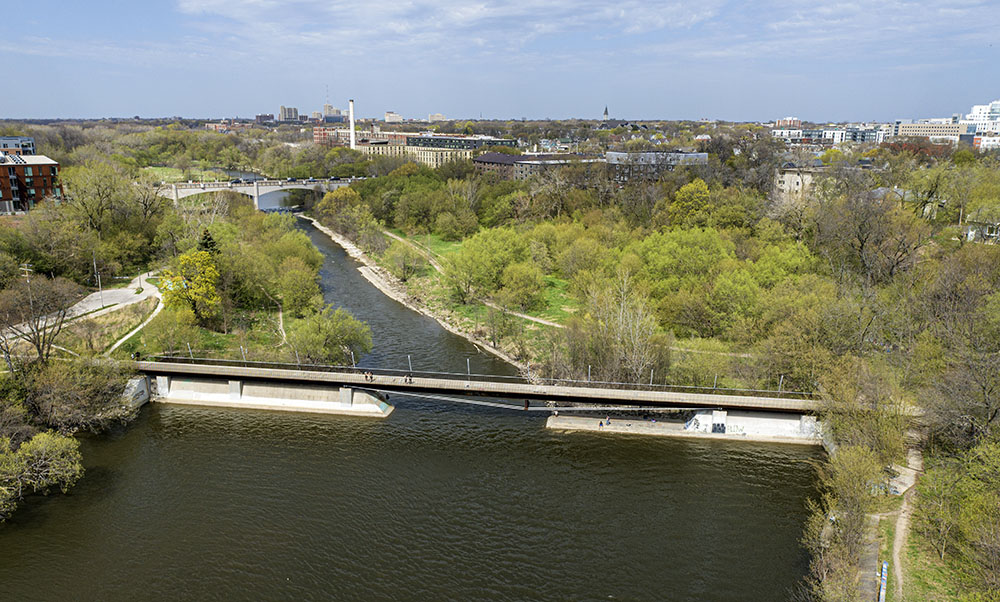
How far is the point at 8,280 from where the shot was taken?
44.7m

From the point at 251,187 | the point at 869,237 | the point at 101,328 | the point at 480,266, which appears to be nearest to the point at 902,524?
the point at 869,237

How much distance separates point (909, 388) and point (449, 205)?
6469 centimetres

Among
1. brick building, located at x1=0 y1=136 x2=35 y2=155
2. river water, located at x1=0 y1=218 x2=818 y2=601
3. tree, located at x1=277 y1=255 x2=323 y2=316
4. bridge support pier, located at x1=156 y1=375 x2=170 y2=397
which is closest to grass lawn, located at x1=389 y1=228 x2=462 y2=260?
tree, located at x1=277 y1=255 x2=323 y2=316

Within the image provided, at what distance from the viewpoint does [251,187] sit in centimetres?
9825

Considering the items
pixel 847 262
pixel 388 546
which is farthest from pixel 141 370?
pixel 847 262

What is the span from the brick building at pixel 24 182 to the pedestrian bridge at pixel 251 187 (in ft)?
37.1

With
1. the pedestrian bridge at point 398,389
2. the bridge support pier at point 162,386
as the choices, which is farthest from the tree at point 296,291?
the bridge support pier at point 162,386

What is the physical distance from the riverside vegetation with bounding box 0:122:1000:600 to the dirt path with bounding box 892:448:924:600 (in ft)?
1.37

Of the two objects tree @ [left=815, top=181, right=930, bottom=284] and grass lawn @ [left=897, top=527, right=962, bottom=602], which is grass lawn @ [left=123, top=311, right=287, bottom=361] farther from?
tree @ [left=815, top=181, right=930, bottom=284]

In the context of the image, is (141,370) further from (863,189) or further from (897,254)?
(863,189)

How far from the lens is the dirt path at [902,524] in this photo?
21.4 meters

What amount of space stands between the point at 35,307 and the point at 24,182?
3797cm

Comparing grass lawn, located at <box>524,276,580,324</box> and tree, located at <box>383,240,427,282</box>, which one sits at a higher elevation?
tree, located at <box>383,240,427,282</box>

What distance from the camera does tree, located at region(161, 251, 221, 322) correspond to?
4328 cm
